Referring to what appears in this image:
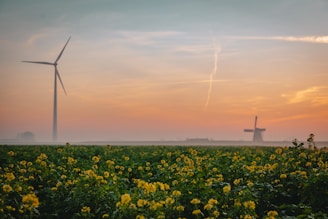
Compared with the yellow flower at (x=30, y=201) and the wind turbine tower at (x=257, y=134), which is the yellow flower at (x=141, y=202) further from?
the wind turbine tower at (x=257, y=134)

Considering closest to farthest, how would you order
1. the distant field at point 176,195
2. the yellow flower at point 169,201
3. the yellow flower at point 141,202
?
the yellow flower at point 141,202 → the yellow flower at point 169,201 → the distant field at point 176,195

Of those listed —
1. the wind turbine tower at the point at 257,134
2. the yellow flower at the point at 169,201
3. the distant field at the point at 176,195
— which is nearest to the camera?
the yellow flower at the point at 169,201

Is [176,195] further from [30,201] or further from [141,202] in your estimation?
[30,201]

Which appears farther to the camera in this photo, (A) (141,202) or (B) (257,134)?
(B) (257,134)

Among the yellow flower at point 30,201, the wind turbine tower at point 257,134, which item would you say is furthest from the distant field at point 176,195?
the wind turbine tower at point 257,134

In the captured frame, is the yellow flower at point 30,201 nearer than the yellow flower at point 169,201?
Yes

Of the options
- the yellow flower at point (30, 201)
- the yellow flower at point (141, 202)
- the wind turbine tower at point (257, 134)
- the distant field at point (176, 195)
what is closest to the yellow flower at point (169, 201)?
the distant field at point (176, 195)

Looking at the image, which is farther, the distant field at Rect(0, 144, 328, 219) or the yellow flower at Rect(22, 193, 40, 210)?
the distant field at Rect(0, 144, 328, 219)

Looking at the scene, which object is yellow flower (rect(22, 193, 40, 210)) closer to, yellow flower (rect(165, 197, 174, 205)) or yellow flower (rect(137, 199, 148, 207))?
yellow flower (rect(137, 199, 148, 207))

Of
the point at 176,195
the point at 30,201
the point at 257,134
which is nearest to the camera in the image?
the point at 30,201

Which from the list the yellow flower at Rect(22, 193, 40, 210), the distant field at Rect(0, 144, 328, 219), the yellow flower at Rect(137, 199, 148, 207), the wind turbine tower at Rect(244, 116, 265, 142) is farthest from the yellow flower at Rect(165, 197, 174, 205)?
the wind turbine tower at Rect(244, 116, 265, 142)

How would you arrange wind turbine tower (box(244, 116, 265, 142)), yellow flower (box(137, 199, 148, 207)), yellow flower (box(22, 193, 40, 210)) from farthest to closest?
wind turbine tower (box(244, 116, 265, 142)) → yellow flower (box(22, 193, 40, 210)) → yellow flower (box(137, 199, 148, 207))

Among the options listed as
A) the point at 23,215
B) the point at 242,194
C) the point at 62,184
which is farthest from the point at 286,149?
the point at 23,215

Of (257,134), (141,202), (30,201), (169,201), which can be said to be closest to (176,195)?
(169,201)
